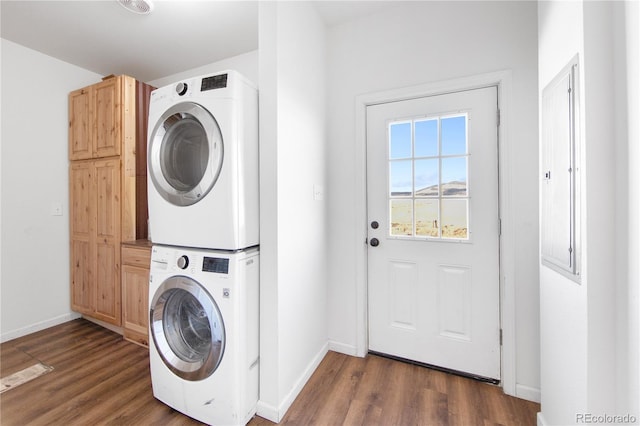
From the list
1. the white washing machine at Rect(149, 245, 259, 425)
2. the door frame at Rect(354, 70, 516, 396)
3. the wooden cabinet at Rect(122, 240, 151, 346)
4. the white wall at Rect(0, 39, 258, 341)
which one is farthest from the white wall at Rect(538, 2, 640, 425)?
the wooden cabinet at Rect(122, 240, 151, 346)

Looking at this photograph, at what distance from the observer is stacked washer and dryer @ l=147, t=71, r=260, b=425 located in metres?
1.34

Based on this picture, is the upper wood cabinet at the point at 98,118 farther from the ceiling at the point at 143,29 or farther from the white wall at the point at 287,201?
the white wall at the point at 287,201

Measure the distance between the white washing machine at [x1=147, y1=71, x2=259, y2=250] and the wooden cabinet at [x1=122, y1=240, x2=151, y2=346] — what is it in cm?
82

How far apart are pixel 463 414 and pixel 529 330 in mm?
643

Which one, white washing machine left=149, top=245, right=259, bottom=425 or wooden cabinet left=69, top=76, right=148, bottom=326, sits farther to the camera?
wooden cabinet left=69, top=76, right=148, bottom=326

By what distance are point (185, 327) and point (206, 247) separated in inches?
22.2

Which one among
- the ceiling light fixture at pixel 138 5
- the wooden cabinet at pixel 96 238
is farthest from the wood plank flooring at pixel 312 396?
the ceiling light fixture at pixel 138 5

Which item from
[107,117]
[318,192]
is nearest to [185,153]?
[318,192]

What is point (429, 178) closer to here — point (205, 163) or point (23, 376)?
point (205, 163)

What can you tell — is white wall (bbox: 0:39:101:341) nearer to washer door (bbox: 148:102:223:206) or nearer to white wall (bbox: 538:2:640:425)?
washer door (bbox: 148:102:223:206)

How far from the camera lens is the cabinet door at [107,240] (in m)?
2.38

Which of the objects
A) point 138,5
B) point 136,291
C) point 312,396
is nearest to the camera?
point 312,396

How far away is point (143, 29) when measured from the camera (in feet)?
6.95

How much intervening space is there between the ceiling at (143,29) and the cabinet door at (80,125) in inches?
14.7
